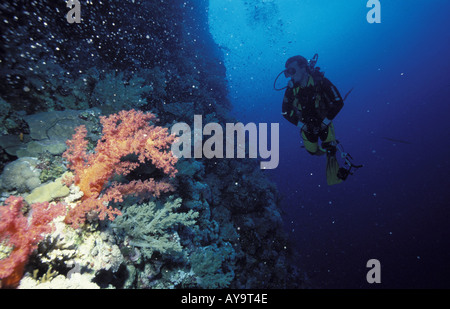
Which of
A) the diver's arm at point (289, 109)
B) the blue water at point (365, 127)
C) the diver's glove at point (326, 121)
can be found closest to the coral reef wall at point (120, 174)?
the diver's arm at point (289, 109)

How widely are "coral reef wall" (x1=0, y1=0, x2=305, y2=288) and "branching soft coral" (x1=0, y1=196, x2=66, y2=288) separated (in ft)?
0.33

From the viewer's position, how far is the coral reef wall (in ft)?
7.32

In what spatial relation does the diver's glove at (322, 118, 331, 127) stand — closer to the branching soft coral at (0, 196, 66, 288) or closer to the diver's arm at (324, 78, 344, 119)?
the diver's arm at (324, 78, 344, 119)

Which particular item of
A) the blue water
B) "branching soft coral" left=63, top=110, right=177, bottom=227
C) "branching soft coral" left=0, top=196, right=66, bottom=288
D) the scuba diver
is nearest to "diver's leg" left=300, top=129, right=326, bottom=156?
the scuba diver

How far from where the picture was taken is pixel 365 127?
11531cm

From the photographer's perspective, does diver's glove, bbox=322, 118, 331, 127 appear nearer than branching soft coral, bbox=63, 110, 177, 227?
No

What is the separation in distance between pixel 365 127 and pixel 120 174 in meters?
140

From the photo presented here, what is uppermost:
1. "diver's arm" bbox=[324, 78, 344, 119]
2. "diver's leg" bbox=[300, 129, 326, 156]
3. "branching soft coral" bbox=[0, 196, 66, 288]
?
"diver's arm" bbox=[324, 78, 344, 119]

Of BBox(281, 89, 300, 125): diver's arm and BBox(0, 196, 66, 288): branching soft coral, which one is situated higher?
BBox(281, 89, 300, 125): diver's arm

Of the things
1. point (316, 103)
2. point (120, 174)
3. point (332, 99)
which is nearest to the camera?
point (120, 174)

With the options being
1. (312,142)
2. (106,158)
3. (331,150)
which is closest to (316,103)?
(312,142)

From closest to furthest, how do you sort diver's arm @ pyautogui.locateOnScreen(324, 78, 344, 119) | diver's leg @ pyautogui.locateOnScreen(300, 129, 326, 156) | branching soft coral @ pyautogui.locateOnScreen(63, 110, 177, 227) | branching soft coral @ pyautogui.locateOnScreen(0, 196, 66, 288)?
branching soft coral @ pyautogui.locateOnScreen(0, 196, 66, 288)
branching soft coral @ pyautogui.locateOnScreen(63, 110, 177, 227)
diver's arm @ pyautogui.locateOnScreen(324, 78, 344, 119)
diver's leg @ pyautogui.locateOnScreen(300, 129, 326, 156)

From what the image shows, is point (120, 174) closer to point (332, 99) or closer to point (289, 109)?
point (289, 109)
